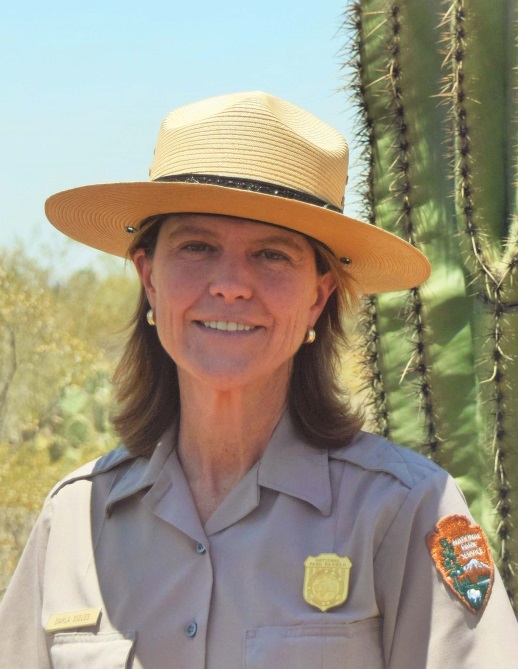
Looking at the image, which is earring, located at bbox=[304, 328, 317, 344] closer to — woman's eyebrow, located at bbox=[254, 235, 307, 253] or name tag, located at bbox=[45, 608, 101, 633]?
woman's eyebrow, located at bbox=[254, 235, 307, 253]

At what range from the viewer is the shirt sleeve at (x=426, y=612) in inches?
86.4

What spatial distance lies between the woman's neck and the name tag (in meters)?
0.33

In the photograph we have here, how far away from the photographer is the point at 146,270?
2730mm

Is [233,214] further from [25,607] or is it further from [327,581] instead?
[25,607]

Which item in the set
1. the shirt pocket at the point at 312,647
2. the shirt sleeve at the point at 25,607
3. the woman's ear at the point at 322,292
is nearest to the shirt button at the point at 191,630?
the shirt pocket at the point at 312,647

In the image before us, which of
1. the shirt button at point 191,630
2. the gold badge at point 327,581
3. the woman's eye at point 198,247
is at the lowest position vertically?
the shirt button at point 191,630

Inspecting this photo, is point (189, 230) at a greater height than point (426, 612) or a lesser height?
greater

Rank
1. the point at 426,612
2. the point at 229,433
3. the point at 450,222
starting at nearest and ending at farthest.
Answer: the point at 426,612
the point at 229,433
the point at 450,222

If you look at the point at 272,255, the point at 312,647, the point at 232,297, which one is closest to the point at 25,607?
the point at 312,647

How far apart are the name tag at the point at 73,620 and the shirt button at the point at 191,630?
231mm

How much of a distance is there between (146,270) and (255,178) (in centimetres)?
40

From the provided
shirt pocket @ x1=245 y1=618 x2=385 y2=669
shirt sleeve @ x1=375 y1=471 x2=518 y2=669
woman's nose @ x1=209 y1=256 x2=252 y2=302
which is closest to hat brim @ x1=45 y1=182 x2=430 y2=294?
woman's nose @ x1=209 y1=256 x2=252 y2=302

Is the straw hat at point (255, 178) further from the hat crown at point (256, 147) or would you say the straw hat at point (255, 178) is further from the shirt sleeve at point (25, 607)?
the shirt sleeve at point (25, 607)

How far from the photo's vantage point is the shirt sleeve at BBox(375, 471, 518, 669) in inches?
86.4
